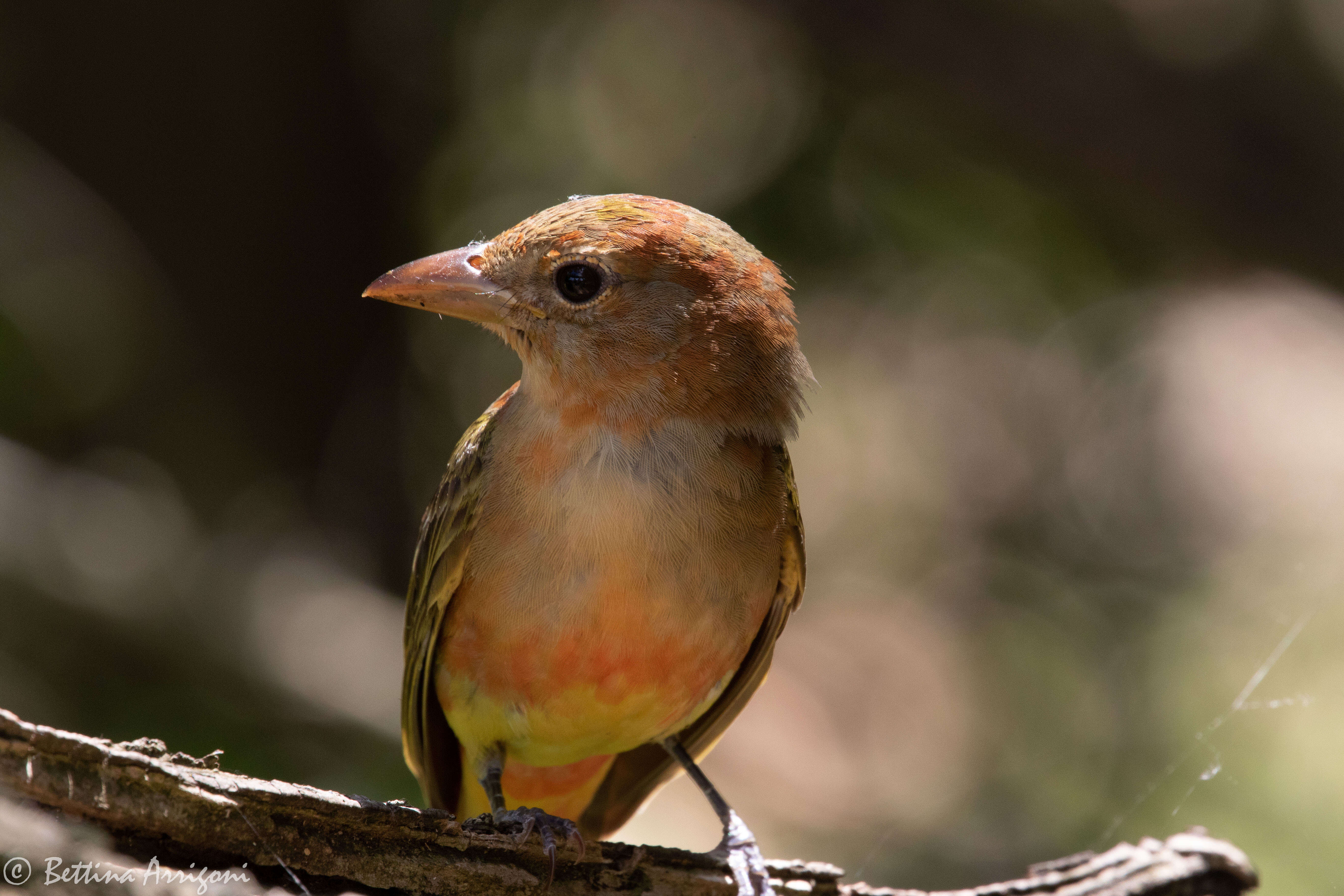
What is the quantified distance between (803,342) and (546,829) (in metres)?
5.10

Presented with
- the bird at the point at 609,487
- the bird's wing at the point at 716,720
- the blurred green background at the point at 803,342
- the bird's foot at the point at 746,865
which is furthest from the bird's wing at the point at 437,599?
the blurred green background at the point at 803,342

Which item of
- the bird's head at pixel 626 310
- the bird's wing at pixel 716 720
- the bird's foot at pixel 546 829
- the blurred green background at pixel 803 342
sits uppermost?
the blurred green background at pixel 803 342

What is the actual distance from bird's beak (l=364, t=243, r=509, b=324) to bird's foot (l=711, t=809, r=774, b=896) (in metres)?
1.67

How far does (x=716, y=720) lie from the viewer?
12.6 ft

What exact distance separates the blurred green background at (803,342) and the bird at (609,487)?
7.54 feet

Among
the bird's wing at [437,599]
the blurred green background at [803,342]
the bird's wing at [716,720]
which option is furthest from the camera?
the blurred green background at [803,342]

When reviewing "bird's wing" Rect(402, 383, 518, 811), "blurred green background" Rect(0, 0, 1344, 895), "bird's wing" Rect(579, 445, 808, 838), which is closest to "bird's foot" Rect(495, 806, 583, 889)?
"bird's wing" Rect(402, 383, 518, 811)

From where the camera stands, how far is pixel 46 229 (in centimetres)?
616

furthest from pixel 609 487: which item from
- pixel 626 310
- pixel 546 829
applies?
pixel 546 829

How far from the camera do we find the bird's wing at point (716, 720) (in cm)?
346

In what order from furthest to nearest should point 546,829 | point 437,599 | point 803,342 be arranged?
point 803,342 < point 437,599 < point 546,829

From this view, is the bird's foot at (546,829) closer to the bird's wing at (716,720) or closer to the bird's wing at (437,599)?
the bird's wing at (437,599)

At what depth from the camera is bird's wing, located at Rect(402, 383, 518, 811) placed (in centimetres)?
330

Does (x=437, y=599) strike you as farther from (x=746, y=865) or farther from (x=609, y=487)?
(x=746, y=865)
